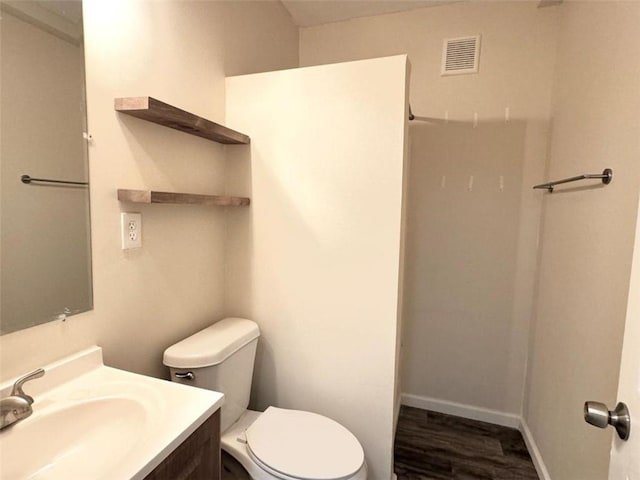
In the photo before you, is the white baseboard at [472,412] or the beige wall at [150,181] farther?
the white baseboard at [472,412]

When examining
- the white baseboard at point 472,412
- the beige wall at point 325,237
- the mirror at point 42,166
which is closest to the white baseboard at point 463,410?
the white baseboard at point 472,412

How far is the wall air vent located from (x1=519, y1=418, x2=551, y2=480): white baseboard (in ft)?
7.30

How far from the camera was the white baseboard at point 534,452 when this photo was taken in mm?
1817

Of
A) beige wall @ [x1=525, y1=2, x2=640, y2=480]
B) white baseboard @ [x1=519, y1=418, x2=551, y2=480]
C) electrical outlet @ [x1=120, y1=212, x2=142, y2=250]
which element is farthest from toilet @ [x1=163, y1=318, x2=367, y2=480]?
white baseboard @ [x1=519, y1=418, x2=551, y2=480]

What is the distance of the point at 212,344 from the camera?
140 cm

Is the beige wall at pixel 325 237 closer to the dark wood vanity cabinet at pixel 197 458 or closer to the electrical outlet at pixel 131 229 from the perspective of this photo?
the electrical outlet at pixel 131 229

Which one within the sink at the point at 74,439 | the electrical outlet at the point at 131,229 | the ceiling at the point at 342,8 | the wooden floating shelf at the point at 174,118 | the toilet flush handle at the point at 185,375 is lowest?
the toilet flush handle at the point at 185,375

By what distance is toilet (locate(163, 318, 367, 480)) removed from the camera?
126 cm

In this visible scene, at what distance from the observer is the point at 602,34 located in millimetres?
1456

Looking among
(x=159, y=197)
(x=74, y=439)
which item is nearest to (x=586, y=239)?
(x=159, y=197)

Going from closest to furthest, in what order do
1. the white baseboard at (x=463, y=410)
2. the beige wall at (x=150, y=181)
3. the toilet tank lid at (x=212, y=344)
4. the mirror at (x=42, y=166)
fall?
the mirror at (x=42, y=166) < the beige wall at (x=150, y=181) < the toilet tank lid at (x=212, y=344) < the white baseboard at (x=463, y=410)

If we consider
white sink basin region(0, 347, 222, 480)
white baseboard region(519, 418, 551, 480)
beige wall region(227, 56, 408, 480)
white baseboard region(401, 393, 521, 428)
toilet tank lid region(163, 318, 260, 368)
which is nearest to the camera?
white sink basin region(0, 347, 222, 480)

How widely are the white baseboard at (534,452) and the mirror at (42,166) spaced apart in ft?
7.37

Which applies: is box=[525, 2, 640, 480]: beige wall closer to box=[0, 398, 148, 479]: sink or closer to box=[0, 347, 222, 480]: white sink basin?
box=[0, 347, 222, 480]: white sink basin
